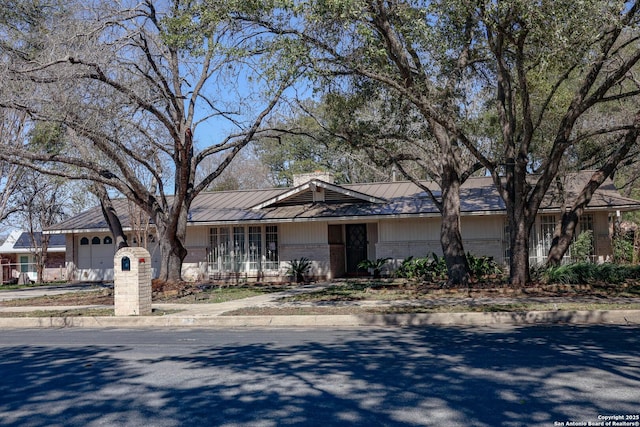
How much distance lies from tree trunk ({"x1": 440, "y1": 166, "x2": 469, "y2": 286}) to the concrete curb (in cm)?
553

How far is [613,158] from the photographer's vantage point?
18.8 meters

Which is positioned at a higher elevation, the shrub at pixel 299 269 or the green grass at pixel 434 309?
the shrub at pixel 299 269

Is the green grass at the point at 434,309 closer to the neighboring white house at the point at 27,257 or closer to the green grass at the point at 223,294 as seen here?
the green grass at the point at 223,294

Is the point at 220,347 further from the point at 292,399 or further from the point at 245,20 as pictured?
the point at 245,20

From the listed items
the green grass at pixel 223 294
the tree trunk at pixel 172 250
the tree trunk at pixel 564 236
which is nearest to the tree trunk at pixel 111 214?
the tree trunk at pixel 172 250

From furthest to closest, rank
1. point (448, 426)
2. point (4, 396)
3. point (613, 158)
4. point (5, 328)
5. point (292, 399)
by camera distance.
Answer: point (613, 158)
point (5, 328)
point (4, 396)
point (292, 399)
point (448, 426)

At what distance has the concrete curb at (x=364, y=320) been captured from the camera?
42.4 ft

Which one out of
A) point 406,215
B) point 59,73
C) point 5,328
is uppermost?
point 59,73

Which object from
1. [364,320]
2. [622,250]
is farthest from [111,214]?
[622,250]

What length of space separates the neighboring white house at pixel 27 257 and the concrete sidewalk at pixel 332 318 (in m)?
22.8

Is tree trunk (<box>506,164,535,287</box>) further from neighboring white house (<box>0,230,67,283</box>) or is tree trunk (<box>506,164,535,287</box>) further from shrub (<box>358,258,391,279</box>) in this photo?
neighboring white house (<box>0,230,67,283</box>)

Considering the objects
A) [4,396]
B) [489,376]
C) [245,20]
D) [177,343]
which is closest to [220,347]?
[177,343]

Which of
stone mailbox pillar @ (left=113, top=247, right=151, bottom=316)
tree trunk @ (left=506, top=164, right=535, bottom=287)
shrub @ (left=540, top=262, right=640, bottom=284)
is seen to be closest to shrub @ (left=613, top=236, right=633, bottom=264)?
shrub @ (left=540, top=262, right=640, bottom=284)

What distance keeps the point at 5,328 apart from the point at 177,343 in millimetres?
6203
